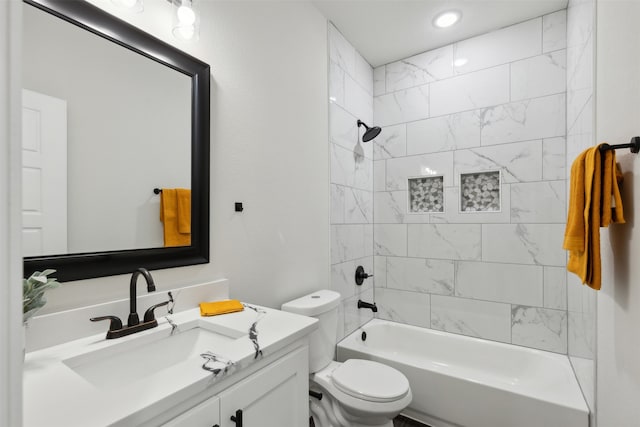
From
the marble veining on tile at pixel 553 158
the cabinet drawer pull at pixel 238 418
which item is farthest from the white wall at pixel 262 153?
the marble veining on tile at pixel 553 158

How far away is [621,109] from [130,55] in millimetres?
1748

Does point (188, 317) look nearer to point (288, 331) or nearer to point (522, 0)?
point (288, 331)

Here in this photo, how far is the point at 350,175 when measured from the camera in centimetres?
251

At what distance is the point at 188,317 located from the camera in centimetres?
120

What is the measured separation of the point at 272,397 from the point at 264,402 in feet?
0.13

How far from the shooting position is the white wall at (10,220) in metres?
0.34

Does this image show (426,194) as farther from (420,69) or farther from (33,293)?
(33,293)

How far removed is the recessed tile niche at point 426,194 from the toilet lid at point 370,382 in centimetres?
136

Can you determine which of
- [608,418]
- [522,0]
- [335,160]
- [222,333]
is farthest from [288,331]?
[522,0]

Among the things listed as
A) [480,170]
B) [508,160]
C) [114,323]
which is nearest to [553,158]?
[508,160]

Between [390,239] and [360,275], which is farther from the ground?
[390,239]

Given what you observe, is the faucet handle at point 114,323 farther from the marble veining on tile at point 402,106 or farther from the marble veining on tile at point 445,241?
the marble veining on tile at point 402,106

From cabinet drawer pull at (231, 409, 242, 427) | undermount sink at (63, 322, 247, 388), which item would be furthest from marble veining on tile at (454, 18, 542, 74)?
cabinet drawer pull at (231, 409, 242, 427)

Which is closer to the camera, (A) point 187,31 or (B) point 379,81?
(A) point 187,31
